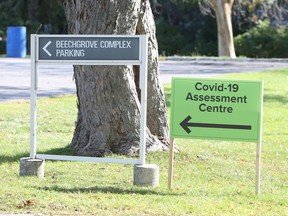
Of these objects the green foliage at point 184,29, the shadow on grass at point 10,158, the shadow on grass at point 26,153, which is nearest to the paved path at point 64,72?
the shadow on grass at point 26,153

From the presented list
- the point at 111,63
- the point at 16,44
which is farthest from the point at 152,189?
the point at 16,44

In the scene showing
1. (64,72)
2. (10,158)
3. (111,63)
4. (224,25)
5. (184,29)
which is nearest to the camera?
(111,63)

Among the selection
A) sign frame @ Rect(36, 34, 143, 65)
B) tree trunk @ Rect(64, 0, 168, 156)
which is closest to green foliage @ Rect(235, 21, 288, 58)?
tree trunk @ Rect(64, 0, 168, 156)

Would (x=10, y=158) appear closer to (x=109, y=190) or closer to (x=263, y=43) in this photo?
(x=109, y=190)

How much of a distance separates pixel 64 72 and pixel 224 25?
55.3ft

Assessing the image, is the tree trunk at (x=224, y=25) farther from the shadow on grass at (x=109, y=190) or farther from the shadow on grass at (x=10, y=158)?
the shadow on grass at (x=109, y=190)

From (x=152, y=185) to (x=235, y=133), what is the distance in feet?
3.50

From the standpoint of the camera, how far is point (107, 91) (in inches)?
397

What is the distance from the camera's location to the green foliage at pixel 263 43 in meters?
43.1

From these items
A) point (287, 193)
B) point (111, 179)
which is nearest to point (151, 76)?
point (111, 179)

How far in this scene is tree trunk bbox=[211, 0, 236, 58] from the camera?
3991 centimetres

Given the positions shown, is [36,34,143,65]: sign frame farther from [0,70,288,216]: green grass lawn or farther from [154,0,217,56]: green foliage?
[154,0,217,56]: green foliage

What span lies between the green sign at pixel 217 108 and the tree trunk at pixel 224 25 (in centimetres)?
3187

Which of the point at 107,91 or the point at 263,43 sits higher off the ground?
the point at 263,43
